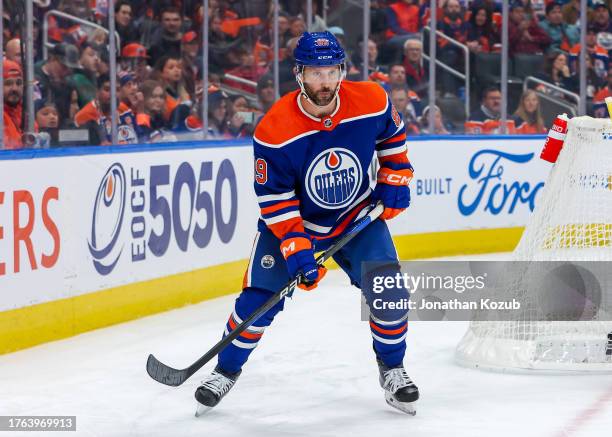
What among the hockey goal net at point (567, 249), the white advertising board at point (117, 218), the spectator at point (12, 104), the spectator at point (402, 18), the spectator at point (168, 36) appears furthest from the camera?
the spectator at point (402, 18)

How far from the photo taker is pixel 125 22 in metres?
6.00

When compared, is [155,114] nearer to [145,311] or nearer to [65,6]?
[65,6]

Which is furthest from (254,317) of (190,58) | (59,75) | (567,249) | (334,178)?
(190,58)

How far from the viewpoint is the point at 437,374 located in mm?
4094

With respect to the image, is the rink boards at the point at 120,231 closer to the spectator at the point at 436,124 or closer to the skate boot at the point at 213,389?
the spectator at the point at 436,124

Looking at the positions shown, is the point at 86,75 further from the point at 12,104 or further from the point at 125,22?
the point at 12,104

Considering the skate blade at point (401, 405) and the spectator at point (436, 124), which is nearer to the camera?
the skate blade at point (401, 405)

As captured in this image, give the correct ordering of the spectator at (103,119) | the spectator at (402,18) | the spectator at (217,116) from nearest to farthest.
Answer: the spectator at (103,119)
the spectator at (217,116)
the spectator at (402,18)

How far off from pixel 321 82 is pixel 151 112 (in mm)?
3014

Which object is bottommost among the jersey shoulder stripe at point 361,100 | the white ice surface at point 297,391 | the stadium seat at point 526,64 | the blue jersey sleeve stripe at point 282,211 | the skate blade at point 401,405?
the white ice surface at point 297,391

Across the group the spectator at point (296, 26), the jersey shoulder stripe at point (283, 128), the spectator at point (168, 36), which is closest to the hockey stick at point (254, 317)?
the jersey shoulder stripe at point (283, 128)

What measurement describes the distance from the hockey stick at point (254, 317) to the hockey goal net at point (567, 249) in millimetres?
871

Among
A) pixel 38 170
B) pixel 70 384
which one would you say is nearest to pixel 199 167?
pixel 38 170

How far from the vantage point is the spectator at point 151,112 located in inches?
241
